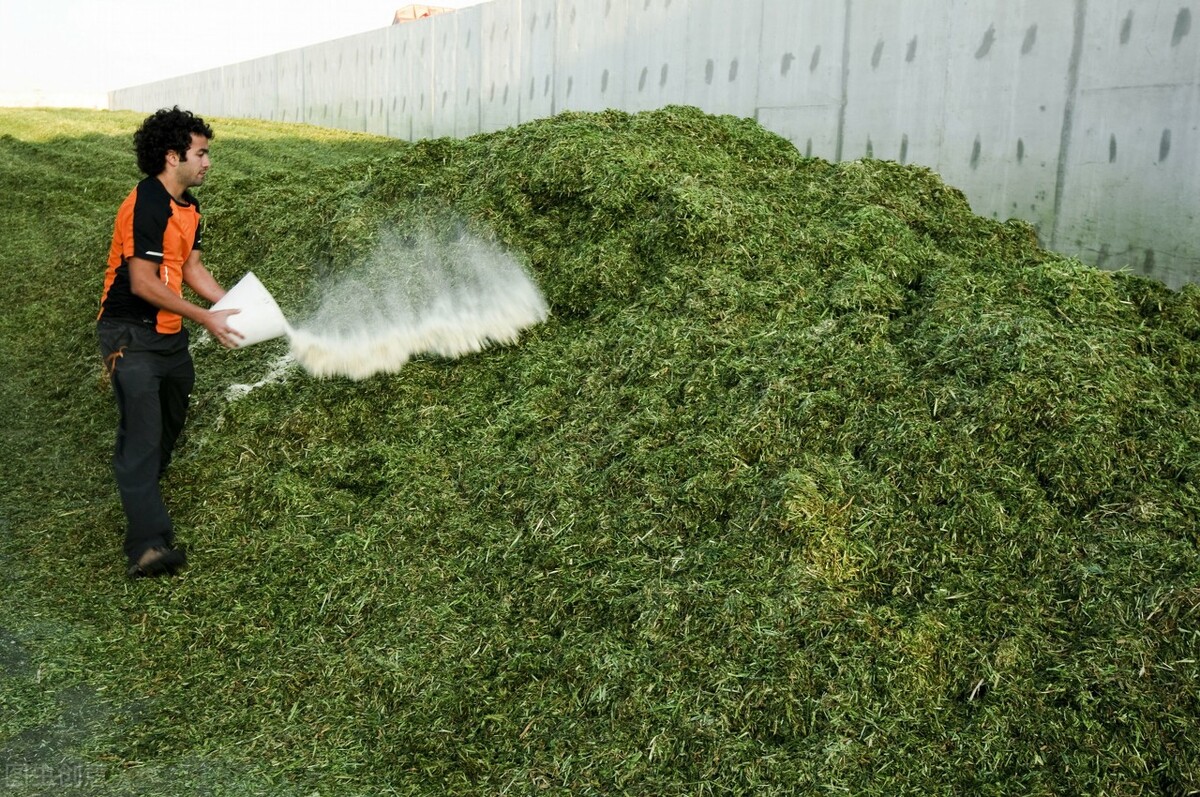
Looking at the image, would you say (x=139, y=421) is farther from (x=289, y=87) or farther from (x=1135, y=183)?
(x=289, y=87)

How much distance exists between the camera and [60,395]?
5688 millimetres

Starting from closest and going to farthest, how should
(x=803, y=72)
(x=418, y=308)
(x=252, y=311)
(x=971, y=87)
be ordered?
(x=252, y=311) < (x=418, y=308) < (x=971, y=87) < (x=803, y=72)

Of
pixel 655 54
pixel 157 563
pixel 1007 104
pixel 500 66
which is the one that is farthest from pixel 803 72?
pixel 500 66

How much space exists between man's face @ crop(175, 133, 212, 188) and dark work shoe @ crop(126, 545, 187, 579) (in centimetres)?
149

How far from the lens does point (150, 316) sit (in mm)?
3807

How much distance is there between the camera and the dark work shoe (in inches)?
142

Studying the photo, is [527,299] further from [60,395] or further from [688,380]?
[60,395]

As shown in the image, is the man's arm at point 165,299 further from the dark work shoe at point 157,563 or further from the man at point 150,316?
the dark work shoe at point 157,563

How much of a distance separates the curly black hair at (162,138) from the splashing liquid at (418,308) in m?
0.91

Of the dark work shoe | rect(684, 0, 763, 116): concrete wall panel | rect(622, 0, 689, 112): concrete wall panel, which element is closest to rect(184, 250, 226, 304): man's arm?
the dark work shoe

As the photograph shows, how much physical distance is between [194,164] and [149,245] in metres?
0.42

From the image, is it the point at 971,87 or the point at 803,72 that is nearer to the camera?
the point at 971,87

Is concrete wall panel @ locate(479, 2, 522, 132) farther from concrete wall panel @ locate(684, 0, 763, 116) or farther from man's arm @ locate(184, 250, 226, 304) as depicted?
man's arm @ locate(184, 250, 226, 304)

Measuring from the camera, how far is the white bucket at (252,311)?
3924 millimetres
